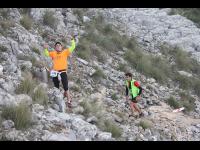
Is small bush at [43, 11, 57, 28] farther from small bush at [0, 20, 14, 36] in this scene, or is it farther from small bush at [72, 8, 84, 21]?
small bush at [0, 20, 14, 36]

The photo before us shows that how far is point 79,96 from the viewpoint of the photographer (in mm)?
13203

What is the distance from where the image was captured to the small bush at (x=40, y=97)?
35.8 ft

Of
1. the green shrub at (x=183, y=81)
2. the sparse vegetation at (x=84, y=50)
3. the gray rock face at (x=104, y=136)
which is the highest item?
the sparse vegetation at (x=84, y=50)

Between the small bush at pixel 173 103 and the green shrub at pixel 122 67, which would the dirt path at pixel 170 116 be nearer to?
the small bush at pixel 173 103

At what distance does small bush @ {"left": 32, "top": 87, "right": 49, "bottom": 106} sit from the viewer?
10923 mm

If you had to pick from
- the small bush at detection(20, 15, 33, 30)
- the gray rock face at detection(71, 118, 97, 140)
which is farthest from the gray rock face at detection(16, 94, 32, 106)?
the small bush at detection(20, 15, 33, 30)

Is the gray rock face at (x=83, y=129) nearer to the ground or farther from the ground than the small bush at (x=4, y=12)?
nearer to the ground

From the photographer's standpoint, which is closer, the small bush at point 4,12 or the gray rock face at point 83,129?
the gray rock face at point 83,129

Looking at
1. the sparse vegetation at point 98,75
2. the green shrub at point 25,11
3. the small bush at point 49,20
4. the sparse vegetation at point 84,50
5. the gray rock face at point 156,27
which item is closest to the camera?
the sparse vegetation at point 98,75

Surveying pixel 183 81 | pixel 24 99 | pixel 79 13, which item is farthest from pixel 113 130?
pixel 79 13

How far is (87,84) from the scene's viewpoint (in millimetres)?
14438

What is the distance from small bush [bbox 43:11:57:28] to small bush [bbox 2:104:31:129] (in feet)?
26.8

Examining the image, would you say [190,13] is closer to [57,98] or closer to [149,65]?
[149,65]

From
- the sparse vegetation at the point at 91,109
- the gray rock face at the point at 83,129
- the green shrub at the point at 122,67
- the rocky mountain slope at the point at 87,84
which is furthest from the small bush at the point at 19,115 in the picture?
the green shrub at the point at 122,67
